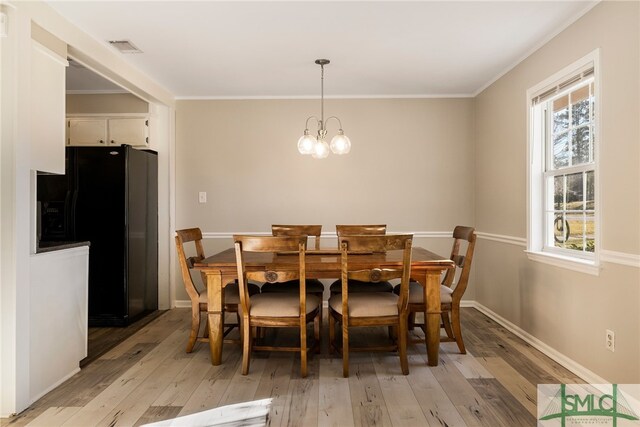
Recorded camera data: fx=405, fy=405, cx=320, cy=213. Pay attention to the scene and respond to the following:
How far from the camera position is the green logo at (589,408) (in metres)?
2.05

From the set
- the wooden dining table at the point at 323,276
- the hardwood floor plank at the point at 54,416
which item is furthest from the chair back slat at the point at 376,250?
the hardwood floor plank at the point at 54,416

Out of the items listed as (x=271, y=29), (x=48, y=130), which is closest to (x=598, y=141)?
(x=271, y=29)

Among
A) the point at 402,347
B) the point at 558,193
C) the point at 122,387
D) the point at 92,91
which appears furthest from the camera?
the point at 92,91

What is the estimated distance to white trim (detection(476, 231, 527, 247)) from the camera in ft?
11.1

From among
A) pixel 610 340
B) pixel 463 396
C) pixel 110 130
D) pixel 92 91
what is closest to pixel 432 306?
pixel 463 396

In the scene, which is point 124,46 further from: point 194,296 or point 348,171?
point 348,171

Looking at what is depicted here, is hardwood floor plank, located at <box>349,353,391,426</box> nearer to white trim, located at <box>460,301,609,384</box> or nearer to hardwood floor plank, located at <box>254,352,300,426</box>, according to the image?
hardwood floor plank, located at <box>254,352,300,426</box>

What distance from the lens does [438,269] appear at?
2699 millimetres

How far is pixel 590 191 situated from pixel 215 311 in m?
2.60

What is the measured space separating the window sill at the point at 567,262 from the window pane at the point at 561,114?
937 mm

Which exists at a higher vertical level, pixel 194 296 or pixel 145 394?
pixel 194 296

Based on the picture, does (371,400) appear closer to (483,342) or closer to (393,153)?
(483,342)

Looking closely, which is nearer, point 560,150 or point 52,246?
point 52,246

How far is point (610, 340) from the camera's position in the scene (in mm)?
2312
